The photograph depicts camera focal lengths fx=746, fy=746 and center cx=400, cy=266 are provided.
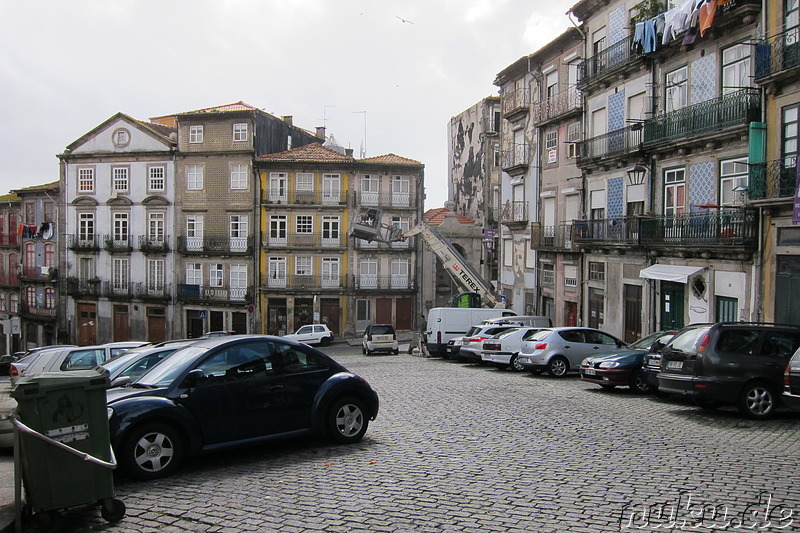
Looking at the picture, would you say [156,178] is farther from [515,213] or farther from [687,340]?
[687,340]

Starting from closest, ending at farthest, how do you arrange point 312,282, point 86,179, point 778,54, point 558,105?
point 778,54
point 558,105
point 312,282
point 86,179

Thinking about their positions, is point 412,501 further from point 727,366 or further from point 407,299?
point 407,299

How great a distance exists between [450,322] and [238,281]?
2350cm

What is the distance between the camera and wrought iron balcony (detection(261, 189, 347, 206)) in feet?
165

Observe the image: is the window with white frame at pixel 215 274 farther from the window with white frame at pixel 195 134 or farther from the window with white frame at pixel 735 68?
the window with white frame at pixel 735 68

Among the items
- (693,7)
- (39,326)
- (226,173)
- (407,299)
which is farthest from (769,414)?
(39,326)

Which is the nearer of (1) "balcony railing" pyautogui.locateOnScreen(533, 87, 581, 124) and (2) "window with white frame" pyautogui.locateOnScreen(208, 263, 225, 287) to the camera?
(1) "balcony railing" pyautogui.locateOnScreen(533, 87, 581, 124)

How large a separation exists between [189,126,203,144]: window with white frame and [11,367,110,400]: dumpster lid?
46.5 meters

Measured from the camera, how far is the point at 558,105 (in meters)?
35.4

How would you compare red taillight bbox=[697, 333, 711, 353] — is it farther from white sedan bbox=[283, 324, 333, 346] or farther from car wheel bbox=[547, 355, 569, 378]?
white sedan bbox=[283, 324, 333, 346]

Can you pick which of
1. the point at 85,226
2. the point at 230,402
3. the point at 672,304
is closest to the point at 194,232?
the point at 85,226

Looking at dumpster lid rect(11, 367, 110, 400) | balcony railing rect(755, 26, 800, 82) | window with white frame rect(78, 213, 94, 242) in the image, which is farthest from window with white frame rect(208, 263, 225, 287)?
dumpster lid rect(11, 367, 110, 400)

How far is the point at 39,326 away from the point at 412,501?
56433mm

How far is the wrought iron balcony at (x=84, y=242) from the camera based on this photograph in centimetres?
5331
